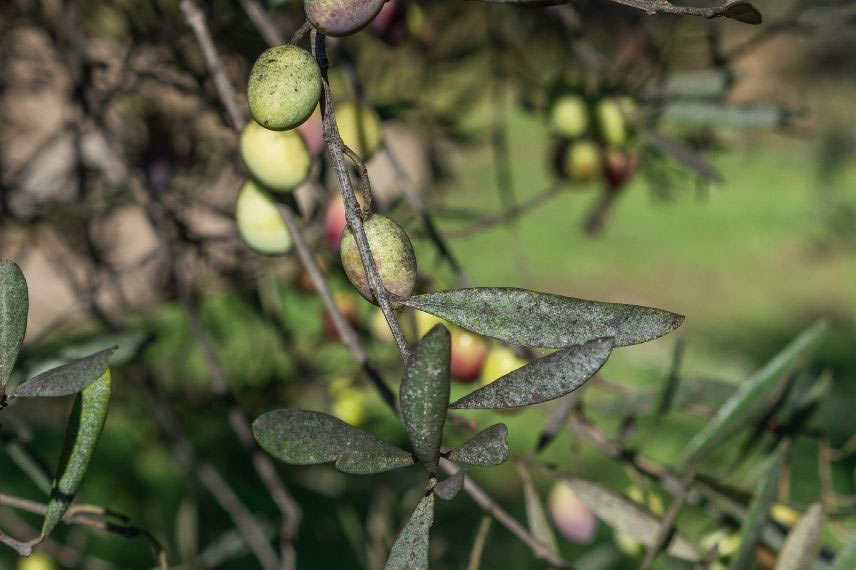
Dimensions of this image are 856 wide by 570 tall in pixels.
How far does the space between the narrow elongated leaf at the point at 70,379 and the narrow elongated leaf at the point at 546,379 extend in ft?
0.46

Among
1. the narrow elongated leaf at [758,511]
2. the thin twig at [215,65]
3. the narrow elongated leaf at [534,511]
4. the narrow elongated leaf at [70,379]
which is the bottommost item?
the narrow elongated leaf at [534,511]

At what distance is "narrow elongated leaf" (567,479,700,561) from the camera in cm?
56

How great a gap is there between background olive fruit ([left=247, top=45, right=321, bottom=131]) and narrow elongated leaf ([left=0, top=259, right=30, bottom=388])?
0.42ft

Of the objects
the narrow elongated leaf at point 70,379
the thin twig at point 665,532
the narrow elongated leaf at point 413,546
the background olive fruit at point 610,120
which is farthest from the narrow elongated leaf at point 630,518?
the background olive fruit at point 610,120

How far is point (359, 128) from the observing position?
660 millimetres

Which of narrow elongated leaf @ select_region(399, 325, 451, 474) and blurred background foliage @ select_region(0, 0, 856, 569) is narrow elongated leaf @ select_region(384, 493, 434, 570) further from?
Answer: blurred background foliage @ select_region(0, 0, 856, 569)

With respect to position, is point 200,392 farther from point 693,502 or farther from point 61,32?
point 693,502

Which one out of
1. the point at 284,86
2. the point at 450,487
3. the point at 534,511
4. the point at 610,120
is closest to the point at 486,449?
the point at 450,487

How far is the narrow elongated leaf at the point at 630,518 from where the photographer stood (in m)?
0.56

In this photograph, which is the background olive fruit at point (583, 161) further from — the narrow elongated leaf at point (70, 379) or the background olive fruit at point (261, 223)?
the narrow elongated leaf at point (70, 379)

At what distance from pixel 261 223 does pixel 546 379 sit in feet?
Answer: 0.98

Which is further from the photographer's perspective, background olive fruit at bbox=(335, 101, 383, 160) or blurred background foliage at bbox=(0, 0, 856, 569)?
blurred background foliage at bbox=(0, 0, 856, 569)

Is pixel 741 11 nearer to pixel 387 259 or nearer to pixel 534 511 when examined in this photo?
pixel 387 259

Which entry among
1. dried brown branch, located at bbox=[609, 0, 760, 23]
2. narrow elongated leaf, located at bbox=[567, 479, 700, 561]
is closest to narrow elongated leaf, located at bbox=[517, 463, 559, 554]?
narrow elongated leaf, located at bbox=[567, 479, 700, 561]
